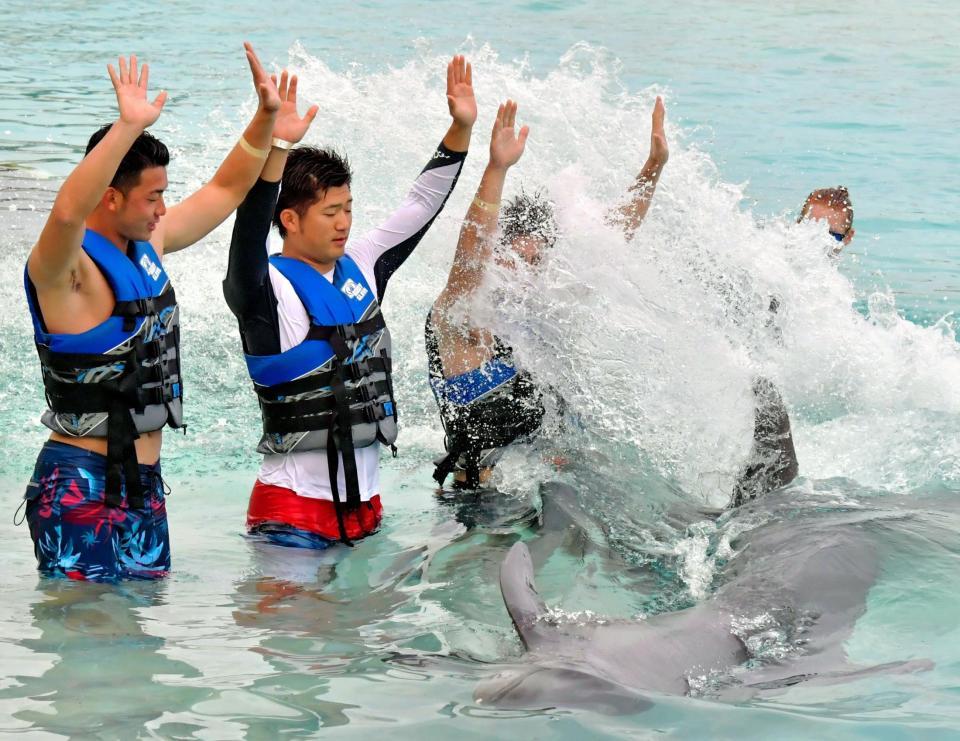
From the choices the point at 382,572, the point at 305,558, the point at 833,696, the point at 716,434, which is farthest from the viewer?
the point at 716,434

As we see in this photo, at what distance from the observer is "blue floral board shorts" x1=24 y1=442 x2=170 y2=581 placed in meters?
4.18

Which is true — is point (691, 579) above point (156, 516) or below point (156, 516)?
below

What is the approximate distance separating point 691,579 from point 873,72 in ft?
55.3

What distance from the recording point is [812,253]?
23.0 ft

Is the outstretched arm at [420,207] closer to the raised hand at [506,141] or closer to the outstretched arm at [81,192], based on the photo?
the raised hand at [506,141]

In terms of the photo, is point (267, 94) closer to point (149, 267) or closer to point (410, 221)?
point (149, 267)

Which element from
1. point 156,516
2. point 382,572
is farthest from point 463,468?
point 156,516

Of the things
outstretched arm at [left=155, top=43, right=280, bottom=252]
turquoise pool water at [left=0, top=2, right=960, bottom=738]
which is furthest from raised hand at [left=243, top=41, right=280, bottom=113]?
turquoise pool water at [left=0, top=2, right=960, bottom=738]

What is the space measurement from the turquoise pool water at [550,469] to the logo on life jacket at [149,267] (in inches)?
43.4

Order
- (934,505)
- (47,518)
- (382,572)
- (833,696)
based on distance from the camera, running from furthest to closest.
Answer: (934,505) < (382,572) < (47,518) < (833,696)

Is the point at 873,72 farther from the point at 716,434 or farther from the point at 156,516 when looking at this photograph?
the point at 156,516

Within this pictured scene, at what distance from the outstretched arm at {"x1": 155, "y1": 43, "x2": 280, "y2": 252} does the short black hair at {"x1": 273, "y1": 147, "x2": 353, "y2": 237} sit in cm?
23

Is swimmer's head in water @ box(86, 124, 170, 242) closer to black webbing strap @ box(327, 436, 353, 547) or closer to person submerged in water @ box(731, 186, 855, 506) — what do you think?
black webbing strap @ box(327, 436, 353, 547)

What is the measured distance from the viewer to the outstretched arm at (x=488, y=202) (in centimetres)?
511
